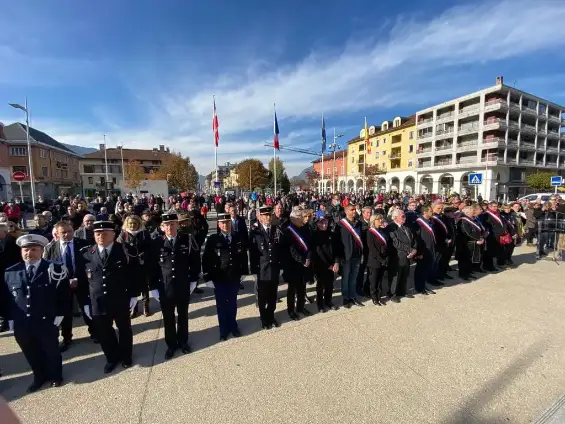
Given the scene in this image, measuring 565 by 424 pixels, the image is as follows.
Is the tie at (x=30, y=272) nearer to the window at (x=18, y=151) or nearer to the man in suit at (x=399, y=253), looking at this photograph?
the man in suit at (x=399, y=253)

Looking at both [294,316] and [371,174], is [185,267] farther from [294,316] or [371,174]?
[371,174]

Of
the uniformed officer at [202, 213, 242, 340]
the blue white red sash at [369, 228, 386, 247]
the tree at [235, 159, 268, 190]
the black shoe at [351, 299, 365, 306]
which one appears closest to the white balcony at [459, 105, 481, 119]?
the tree at [235, 159, 268, 190]

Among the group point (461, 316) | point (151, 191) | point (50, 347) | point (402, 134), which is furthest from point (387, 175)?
point (50, 347)

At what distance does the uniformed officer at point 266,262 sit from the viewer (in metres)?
4.35

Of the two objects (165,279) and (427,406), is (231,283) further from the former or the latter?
(427,406)

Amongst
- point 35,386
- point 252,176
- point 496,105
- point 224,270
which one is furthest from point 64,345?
point 252,176

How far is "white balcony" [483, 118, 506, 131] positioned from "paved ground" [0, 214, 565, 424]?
45.0m

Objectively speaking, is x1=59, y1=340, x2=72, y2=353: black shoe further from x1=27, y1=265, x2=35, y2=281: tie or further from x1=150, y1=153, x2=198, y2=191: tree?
x1=150, y1=153, x2=198, y2=191: tree

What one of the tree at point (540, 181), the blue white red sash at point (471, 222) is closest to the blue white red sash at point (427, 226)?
the blue white red sash at point (471, 222)

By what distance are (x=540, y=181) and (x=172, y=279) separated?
52.4 metres

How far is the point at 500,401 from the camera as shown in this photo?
2.81 meters

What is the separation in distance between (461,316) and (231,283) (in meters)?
3.96

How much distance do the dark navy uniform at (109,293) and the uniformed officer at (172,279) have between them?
0.35 meters

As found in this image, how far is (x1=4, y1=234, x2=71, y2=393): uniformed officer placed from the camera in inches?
119
